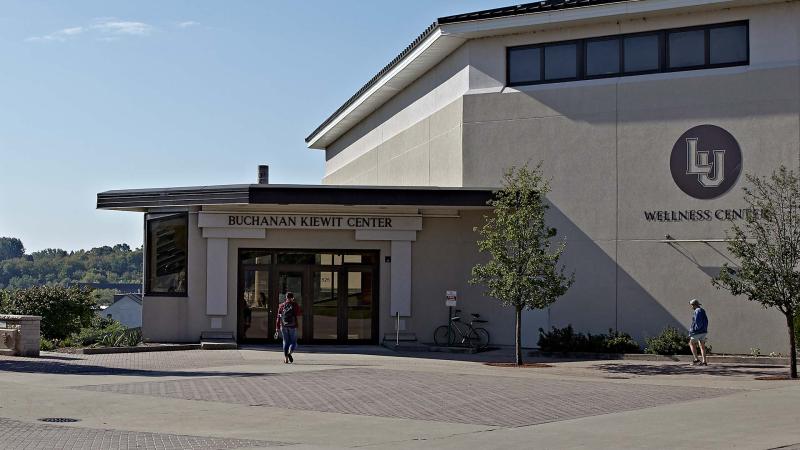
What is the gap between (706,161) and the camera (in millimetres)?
Result: 28641

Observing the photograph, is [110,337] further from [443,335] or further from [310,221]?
[443,335]

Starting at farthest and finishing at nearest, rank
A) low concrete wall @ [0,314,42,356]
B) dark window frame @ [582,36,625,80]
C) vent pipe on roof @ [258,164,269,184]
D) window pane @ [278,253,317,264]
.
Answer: vent pipe on roof @ [258,164,269,184]
window pane @ [278,253,317,264]
dark window frame @ [582,36,625,80]
low concrete wall @ [0,314,42,356]

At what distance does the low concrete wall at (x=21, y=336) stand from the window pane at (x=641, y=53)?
16.8 metres

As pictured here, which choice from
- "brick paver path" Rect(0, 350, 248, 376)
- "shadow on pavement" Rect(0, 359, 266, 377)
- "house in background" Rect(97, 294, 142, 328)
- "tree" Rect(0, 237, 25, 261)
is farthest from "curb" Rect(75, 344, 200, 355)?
"tree" Rect(0, 237, 25, 261)

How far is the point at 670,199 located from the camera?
1139 inches

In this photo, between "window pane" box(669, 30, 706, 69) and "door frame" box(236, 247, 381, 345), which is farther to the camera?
"door frame" box(236, 247, 381, 345)

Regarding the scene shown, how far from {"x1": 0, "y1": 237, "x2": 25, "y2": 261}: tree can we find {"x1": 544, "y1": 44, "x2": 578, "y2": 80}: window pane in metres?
158

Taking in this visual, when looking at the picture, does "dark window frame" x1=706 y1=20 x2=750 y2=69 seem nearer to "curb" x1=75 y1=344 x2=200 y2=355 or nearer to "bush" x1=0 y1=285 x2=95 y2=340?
"curb" x1=75 y1=344 x2=200 y2=355

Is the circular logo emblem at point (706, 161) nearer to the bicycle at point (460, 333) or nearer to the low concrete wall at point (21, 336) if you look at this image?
the bicycle at point (460, 333)

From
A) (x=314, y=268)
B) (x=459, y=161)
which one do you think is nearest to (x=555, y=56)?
(x=459, y=161)

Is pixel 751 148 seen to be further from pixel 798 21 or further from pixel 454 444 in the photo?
pixel 454 444

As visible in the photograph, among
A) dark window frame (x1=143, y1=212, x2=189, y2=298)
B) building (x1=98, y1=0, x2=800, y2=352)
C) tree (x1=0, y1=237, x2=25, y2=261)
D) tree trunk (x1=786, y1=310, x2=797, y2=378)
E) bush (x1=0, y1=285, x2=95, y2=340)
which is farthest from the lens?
tree (x1=0, y1=237, x2=25, y2=261)

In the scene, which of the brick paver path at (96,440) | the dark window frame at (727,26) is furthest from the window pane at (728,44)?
the brick paver path at (96,440)

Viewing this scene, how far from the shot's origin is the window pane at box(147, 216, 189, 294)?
31.9m
